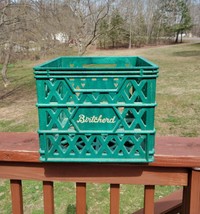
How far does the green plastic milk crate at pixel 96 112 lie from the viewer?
0.70 m

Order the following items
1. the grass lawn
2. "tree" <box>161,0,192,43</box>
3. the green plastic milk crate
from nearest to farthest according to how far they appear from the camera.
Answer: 1. the green plastic milk crate
2. the grass lawn
3. "tree" <box>161,0,192,43</box>

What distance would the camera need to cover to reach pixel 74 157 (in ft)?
2.47

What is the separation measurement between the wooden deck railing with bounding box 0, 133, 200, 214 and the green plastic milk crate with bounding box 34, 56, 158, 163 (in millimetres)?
72

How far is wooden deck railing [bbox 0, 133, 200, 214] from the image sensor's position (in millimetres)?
788

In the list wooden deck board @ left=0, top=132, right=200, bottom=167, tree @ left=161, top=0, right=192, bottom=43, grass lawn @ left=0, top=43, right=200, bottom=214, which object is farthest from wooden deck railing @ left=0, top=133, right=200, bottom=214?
tree @ left=161, top=0, right=192, bottom=43

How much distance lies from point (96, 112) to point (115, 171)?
0.73 ft

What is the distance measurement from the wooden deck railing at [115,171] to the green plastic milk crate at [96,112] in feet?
0.23

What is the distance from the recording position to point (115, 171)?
83 centimetres

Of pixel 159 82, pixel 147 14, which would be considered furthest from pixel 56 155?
pixel 147 14

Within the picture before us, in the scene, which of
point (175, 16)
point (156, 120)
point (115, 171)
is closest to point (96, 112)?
point (115, 171)

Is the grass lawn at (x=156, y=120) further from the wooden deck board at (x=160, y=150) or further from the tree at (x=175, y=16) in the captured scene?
the tree at (x=175, y=16)

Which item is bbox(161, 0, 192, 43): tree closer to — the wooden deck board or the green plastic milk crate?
the wooden deck board

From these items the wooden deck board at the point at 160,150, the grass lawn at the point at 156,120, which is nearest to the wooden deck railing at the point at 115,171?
the wooden deck board at the point at 160,150

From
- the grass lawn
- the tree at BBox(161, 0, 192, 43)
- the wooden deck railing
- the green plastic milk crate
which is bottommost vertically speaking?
the grass lawn
